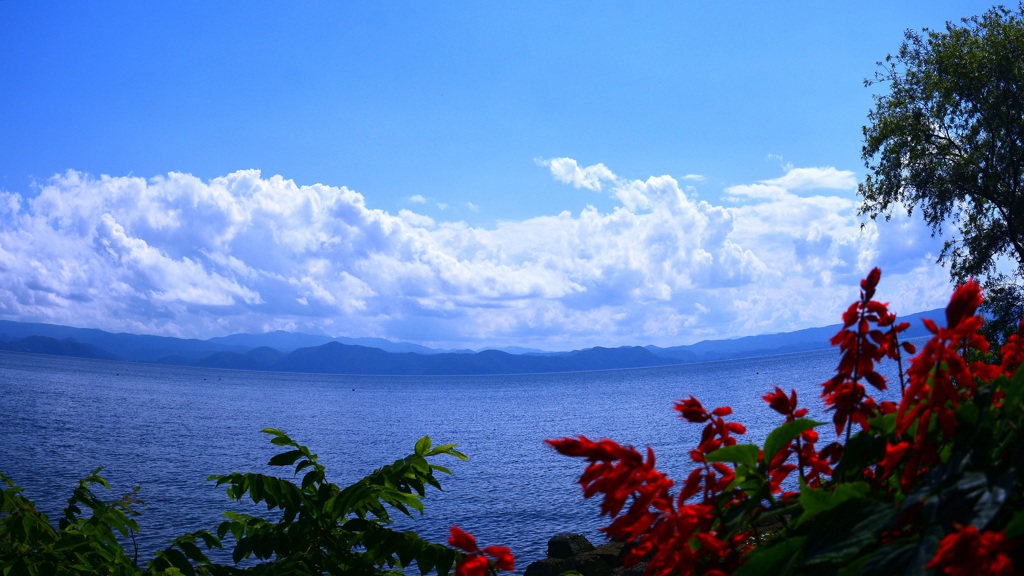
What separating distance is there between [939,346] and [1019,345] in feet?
3.14

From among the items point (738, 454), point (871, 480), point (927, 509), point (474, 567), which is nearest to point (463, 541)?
point (474, 567)

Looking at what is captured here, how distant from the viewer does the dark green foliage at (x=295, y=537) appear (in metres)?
3.94

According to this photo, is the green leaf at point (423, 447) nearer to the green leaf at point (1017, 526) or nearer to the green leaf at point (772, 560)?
the green leaf at point (772, 560)

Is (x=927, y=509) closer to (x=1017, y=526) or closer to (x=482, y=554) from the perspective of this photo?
(x=1017, y=526)

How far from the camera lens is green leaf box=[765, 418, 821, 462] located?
5.57 ft

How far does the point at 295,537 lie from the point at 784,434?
3017mm

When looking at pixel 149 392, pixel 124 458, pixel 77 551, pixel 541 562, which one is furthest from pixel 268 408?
pixel 77 551

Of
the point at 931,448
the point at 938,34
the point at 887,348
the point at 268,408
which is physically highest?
the point at 938,34

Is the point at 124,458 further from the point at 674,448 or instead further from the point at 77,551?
the point at 77,551

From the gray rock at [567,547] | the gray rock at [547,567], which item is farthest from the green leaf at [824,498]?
the gray rock at [567,547]

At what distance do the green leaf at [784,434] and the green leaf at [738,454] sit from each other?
3 centimetres

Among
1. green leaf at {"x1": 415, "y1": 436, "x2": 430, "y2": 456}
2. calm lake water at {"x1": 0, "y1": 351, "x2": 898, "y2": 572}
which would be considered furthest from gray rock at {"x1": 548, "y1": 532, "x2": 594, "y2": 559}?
green leaf at {"x1": 415, "y1": 436, "x2": 430, "y2": 456}

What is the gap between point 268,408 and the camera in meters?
122

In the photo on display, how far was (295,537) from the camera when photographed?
3.98 meters
